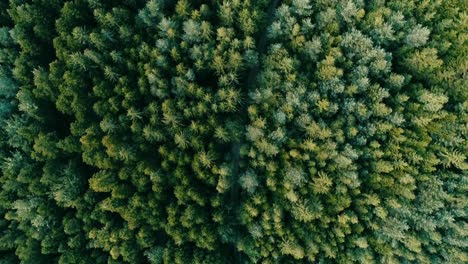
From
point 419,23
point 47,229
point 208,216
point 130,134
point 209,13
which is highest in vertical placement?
point 419,23

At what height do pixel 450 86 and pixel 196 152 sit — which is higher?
pixel 450 86

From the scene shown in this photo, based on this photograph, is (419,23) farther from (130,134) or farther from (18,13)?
(18,13)

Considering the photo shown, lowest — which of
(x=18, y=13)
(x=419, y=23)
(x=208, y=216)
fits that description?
(x=208, y=216)

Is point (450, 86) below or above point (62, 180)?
above

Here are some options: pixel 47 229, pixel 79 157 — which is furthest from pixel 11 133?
pixel 47 229

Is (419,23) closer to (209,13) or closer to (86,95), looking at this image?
(209,13)

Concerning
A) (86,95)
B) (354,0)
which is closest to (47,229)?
(86,95)
